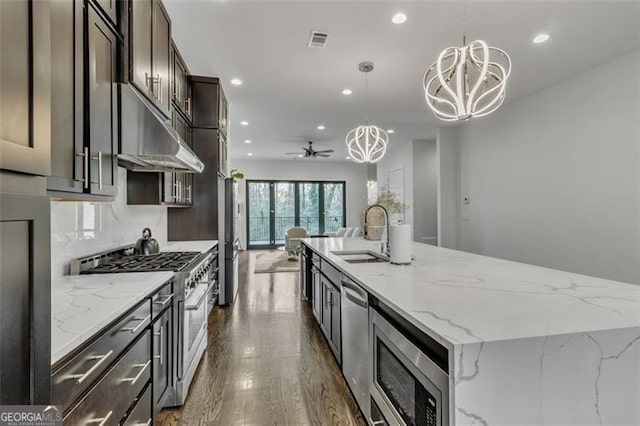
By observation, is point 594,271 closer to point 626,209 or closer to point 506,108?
point 626,209

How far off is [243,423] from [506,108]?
223 inches

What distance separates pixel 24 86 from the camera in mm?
718

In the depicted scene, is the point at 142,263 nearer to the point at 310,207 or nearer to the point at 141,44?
the point at 141,44

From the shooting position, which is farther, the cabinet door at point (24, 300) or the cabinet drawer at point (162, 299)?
the cabinet drawer at point (162, 299)

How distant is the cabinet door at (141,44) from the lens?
1861mm

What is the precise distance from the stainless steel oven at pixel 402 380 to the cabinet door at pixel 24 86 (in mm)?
1255

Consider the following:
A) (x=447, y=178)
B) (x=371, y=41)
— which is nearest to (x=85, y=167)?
(x=371, y=41)

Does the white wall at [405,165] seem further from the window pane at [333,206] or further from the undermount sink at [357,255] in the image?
the undermount sink at [357,255]

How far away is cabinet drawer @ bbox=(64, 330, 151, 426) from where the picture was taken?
106cm

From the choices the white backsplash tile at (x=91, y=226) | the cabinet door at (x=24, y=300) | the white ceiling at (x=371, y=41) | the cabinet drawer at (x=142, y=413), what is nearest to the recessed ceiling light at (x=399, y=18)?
the white ceiling at (x=371, y=41)

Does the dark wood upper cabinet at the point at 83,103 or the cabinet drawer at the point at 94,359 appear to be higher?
the dark wood upper cabinet at the point at 83,103

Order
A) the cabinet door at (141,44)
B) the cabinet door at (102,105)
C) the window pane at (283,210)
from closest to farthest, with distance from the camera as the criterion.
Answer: the cabinet door at (102,105) < the cabinet door at (141,44) < the window pane at (283,210)

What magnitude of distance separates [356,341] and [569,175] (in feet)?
13.2

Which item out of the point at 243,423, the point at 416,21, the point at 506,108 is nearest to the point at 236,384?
the point at 243,423
